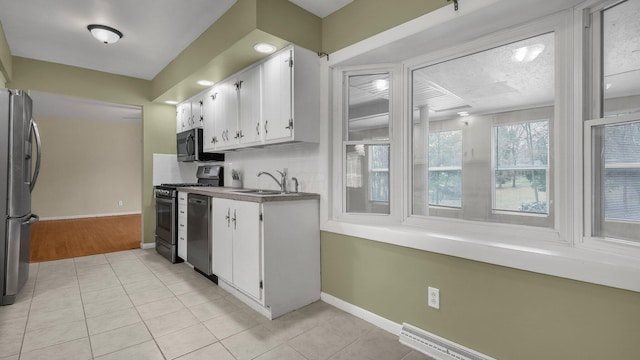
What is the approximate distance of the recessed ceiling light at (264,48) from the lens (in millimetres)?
2564

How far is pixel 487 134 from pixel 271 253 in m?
1.78

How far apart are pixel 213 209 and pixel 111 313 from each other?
1.16 m

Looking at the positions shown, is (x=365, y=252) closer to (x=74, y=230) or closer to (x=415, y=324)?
(x=415, y=324)

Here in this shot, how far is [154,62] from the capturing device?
3936 millimetres

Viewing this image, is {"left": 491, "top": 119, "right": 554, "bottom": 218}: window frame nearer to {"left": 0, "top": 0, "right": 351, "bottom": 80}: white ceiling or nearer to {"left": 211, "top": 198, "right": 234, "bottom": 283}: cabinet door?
{"left": 0, "top": 0, "right": 351, "bottom": 80}: white ceiling

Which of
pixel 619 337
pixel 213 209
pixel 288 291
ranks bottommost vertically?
pixel 288 291

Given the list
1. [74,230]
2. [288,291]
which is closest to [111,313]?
[288,291]

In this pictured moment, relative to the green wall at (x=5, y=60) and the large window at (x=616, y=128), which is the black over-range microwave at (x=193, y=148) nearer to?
the green wall at (x=5, y=60)

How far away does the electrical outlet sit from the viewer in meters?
1.94

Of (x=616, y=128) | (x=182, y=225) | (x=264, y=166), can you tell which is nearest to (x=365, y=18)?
(x=616, y=128)

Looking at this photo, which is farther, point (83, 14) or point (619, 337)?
point (83, 14)

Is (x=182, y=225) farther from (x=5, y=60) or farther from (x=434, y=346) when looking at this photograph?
(x=434, y=346)

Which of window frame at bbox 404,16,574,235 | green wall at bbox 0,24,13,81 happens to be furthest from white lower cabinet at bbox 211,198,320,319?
green wall at bbox 0,24,13,81

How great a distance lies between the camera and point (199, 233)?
323 centimetres
